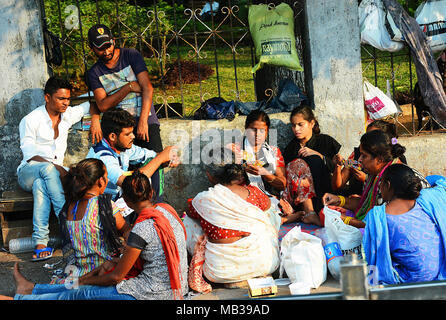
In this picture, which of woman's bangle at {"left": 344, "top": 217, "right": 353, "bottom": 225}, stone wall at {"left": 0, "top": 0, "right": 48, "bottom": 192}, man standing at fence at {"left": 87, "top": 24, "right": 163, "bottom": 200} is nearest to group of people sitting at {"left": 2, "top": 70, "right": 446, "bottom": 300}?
woman's bangle at {"left": 344, "top": 217, "right": 353, "bottom": 225}

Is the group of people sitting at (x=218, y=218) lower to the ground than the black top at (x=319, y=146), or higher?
lower

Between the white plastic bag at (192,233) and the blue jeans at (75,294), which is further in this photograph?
the white plastic bag at (192,233)

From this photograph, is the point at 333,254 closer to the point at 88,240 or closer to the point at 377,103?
the point at 88,240

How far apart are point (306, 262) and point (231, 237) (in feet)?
1.91

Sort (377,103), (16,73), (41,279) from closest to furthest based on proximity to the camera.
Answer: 1. (41,279)
2. (16,73)
3. (377,103)

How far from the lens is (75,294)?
3742 mm

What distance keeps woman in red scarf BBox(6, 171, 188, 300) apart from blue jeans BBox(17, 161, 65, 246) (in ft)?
3.93

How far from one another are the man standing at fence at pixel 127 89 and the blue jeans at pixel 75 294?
1860 millimetres

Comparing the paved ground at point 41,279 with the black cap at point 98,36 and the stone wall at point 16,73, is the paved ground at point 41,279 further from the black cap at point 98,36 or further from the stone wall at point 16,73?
the black cap at point 98,36

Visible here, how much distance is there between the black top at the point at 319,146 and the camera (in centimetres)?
548

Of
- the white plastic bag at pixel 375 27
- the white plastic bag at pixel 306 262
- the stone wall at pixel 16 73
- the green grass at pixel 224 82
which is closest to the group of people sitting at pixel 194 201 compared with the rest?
the white plastic bag at pixel 306 262

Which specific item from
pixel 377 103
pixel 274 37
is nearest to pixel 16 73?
pixel 274 37

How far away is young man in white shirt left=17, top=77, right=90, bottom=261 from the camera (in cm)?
504

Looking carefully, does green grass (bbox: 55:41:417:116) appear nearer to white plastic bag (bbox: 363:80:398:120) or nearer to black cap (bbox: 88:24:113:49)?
white plastic bag (bbox: 363:80:398:120)
